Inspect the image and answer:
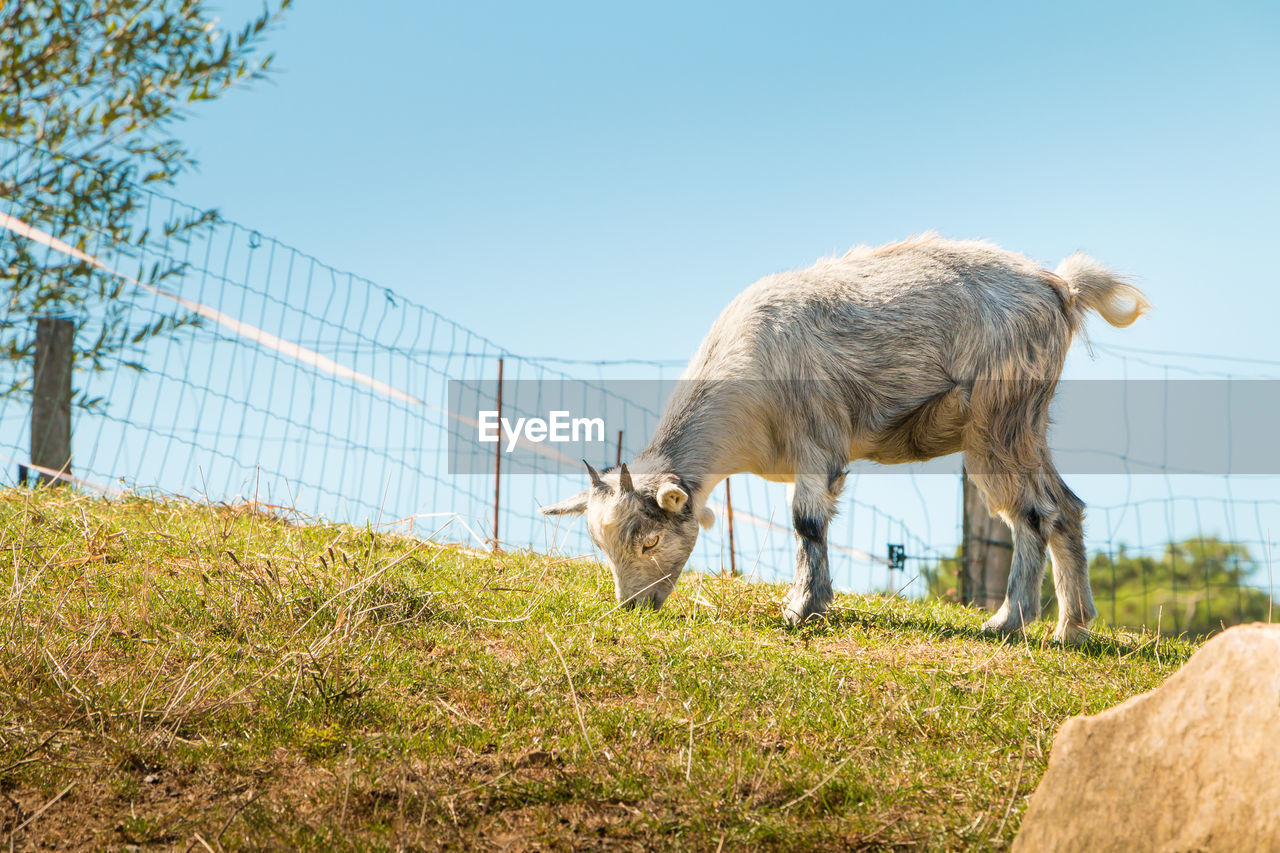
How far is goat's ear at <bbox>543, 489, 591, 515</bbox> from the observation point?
650 cm

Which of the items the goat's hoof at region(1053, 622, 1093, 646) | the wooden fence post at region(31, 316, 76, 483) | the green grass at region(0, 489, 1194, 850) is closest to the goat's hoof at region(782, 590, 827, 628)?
the green grass at region(0, 489, 1194, 850)

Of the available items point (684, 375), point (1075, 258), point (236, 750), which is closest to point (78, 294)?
point (684, 375)

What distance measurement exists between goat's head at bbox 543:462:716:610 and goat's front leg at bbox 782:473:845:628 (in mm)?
648

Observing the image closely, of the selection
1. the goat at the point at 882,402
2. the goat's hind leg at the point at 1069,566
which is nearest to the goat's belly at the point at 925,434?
the goat at the point at 882,402

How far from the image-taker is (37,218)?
10258 mm

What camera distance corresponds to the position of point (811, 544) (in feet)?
20.1

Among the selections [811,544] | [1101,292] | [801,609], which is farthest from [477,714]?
[1101,292]

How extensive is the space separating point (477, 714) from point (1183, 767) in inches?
94.4

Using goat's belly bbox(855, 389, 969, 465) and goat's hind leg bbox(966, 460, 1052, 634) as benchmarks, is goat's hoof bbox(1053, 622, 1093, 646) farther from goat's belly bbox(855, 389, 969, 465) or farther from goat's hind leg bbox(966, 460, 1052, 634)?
goat's belly bbox(855, 389, 969, 465)

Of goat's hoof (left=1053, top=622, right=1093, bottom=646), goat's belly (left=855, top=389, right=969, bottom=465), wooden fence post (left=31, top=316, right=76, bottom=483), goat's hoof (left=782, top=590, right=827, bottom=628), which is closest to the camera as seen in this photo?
goat's hoof (left=782, top=590, right=827, bottom=628)

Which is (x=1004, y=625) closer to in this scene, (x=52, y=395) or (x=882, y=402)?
(x=882, y=402)

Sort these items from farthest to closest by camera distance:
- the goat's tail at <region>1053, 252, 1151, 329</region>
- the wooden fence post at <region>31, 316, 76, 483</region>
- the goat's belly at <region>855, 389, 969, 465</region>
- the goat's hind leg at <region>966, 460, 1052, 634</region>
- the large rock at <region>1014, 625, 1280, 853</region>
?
1. the wooden fence post at <region>31, 316, 76, 483</region>
2. the goat's tail at <region>1053, 252, 1151, 329</region>
3. the goat's belly at <region>855, 389, 969, 465</region>
4. the goat's hind leg at <region>966, 460, 1052, 634</region>
5. the large rock at <region>1014, 625, 1280, 853</region>

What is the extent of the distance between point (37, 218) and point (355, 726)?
8.77m

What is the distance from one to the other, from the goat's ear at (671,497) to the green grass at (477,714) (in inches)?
24.7
